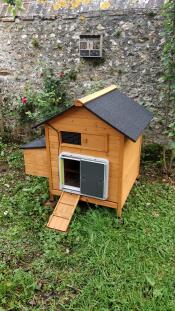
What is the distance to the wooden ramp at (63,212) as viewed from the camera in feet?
12.0

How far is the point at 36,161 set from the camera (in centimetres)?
416

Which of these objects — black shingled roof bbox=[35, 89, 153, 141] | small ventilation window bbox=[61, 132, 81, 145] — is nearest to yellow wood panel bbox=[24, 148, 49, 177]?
small ventilation window bbox=[61, 132, 81, 145]

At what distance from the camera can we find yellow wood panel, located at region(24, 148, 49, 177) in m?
4.08

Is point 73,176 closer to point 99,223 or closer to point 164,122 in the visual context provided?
point 99,223

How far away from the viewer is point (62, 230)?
3.61 meters

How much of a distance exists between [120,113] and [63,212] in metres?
1.54

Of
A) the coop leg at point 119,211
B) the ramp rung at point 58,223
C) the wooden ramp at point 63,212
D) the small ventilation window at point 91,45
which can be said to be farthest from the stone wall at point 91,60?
the ramp rung at point 58,223

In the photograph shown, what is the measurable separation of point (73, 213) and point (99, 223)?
405mm

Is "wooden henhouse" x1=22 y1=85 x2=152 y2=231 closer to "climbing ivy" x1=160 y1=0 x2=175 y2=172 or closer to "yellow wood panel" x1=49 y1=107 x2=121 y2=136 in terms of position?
"yellow wood panel" x1=49 y1=107 x2=121 y2=136

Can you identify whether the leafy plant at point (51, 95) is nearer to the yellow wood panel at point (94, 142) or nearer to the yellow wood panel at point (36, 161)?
the yellow wood panel at point (36, 161)

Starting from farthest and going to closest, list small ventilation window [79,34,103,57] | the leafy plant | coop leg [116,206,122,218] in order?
the leafy plant
small ventilation window [79,34,103,57]
coop leg [116,206,122,218]

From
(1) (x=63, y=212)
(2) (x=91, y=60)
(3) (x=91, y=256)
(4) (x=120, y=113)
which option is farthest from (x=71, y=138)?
(2) (x=91, y=60)

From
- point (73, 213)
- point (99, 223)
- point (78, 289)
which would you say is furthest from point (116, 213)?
point (78, 289)

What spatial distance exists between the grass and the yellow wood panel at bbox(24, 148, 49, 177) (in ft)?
1.24
